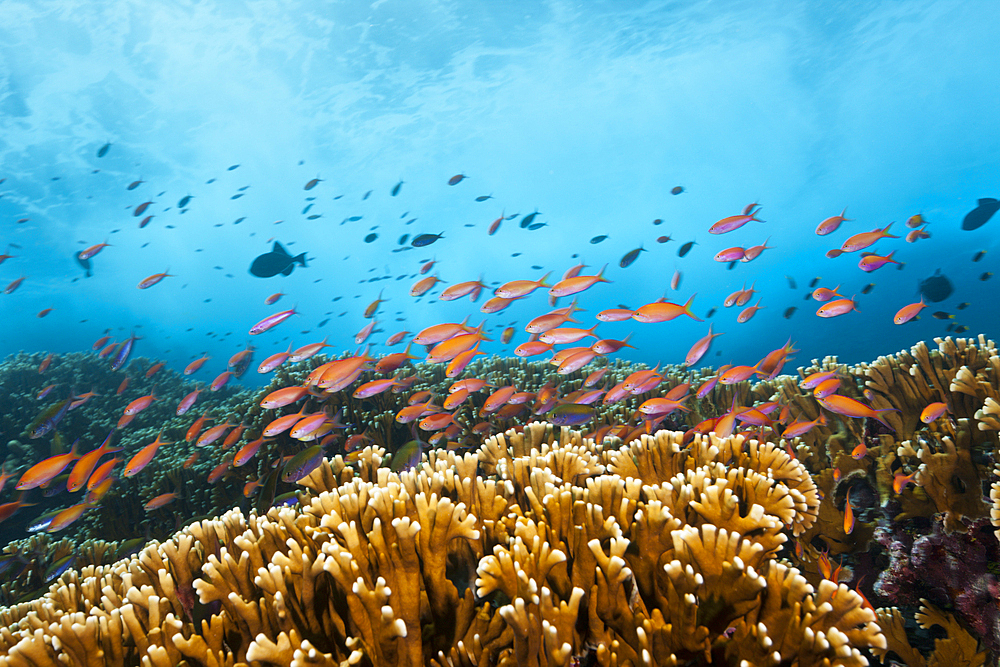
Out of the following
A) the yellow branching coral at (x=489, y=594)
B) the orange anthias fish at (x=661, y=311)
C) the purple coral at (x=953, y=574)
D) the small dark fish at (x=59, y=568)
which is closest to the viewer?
the yellow branching coral at (x=489, y=594)

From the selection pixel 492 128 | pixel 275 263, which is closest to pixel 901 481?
pixel 275 263

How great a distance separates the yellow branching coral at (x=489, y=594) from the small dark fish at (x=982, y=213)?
32.1ft

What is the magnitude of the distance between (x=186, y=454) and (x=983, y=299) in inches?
1975

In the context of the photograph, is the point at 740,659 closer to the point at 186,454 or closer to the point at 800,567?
the point at 800,567

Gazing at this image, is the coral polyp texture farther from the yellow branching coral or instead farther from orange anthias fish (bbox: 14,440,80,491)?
orange anthias fish (bbox: 14,440,80,491)

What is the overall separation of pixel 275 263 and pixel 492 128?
129 ft

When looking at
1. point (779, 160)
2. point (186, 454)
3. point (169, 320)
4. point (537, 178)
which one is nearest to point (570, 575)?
point (186, 454)

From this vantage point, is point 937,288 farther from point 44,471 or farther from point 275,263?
point 275,263

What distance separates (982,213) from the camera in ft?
24.3

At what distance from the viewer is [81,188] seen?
32000 mm

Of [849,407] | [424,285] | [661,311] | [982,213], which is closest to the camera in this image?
[849,407]

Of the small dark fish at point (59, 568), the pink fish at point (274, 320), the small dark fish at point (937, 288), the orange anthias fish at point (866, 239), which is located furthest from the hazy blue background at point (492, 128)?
the small dark fish at point (59, 568)

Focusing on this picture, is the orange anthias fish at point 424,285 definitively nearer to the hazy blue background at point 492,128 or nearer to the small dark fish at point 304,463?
the small dark fish at point 304,463

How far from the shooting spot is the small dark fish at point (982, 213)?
7289mm
